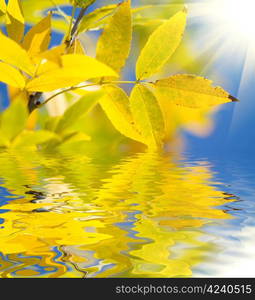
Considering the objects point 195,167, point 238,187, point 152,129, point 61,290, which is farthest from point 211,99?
point 195,167

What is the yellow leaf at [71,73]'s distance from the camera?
0.19 meters

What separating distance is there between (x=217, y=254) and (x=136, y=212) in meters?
0.17

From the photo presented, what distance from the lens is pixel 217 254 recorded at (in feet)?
1.44

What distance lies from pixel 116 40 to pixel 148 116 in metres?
0.05

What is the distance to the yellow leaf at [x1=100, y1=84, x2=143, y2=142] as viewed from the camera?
245 mm

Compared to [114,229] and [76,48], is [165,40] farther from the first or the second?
[114,229]

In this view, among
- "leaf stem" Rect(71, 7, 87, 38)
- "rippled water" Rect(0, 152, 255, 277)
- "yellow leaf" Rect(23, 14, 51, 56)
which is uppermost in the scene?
"leaf stem" Rect(71, 7, 87, 38)

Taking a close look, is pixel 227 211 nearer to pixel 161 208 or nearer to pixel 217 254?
pixel 161 208

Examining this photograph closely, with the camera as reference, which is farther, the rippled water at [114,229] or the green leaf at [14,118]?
the rippled water at [114,229]

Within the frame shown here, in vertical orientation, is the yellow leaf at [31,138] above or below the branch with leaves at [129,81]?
below

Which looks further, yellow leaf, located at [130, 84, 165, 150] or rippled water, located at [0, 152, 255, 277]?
rippled water, located at [0, 152, 255, 277]

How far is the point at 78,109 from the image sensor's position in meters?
0.21

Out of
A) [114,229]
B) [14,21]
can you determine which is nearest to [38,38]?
[14,21]

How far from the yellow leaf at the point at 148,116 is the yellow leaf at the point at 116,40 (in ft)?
0.07
